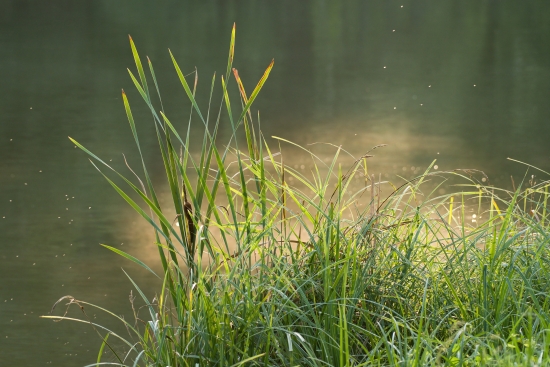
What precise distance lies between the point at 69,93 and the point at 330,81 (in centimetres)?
201

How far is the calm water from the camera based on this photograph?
3.09 meters

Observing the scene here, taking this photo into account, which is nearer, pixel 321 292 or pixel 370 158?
pixel 321 292

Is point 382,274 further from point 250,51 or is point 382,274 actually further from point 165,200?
point 250,51

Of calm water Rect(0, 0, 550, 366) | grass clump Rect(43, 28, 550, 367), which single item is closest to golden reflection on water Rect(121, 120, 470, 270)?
calm water Rect(0, 0, 550, 366)

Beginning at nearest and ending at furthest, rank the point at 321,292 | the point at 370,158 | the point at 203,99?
the point at 321,292 < the point at 370,158 < the point at 203,99

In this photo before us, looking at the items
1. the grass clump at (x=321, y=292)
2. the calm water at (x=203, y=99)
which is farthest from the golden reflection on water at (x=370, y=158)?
the grass clump at (x=321, y=292)

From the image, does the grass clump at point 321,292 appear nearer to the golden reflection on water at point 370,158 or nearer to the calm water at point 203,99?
the calm water at point 203,99

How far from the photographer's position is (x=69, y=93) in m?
5.04

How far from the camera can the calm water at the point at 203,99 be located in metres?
3.09

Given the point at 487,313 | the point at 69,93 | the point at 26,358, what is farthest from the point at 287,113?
the point at 487,313

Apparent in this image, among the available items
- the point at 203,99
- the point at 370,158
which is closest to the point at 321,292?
the point at 370,158

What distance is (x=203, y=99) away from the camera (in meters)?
5.06

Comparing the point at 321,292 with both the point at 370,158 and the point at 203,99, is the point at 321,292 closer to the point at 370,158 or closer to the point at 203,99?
the point at 370,158

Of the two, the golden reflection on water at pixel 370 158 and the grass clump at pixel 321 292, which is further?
the golden reflection on water at pixel 370 158
